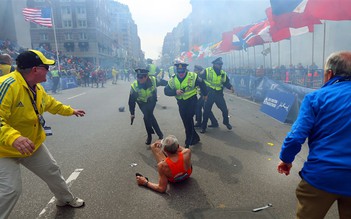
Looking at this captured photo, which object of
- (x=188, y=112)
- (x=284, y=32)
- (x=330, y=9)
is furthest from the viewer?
(x=284, y=32)

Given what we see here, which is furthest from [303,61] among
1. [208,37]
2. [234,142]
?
[208,37]

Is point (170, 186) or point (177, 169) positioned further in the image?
point (170, 186)

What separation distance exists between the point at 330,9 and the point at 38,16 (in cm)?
2078

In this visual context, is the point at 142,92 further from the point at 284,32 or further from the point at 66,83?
the point at 66,83

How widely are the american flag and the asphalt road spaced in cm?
1718

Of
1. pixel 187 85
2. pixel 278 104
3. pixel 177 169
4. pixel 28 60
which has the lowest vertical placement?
pixel 177 169

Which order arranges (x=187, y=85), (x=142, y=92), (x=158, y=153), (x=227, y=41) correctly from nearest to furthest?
1. (x=158, y=153)
2. (x=187, y=85)
3. (x=142, y=92)
4. (x=227, y=41)

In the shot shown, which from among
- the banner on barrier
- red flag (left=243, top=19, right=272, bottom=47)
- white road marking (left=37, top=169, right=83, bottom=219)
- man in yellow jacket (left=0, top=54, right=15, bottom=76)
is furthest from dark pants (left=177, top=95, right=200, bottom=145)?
red flag (left=243, top=19, right=272, bottom=47)

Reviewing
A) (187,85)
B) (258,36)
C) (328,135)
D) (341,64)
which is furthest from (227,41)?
(328,135)

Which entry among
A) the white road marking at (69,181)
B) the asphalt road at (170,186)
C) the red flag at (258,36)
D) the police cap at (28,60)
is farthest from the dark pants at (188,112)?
the red flag at (258,36)

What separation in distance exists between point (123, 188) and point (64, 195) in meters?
0.84

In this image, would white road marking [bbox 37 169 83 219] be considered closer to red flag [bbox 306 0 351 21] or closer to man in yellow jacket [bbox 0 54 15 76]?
man in yellow jacket [bbox 0 54 15 76]

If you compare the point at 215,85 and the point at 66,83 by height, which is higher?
the point at 215,85

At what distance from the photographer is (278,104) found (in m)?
8.60
